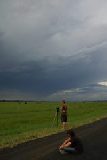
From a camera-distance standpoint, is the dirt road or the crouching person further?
the crouching person

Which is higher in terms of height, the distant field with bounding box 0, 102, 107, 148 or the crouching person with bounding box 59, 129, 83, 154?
the distant field with bounding box 0, 102, 107, 148

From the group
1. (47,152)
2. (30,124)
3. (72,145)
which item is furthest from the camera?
(30,124)

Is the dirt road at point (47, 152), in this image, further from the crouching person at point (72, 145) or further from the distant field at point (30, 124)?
the distant field at point (30, 124)

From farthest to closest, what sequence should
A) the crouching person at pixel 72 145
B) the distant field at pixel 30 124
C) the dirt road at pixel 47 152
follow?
the distant field at pixel 30 124 → the crouching person at pixel 72 145 → the dirt road at pixel 47 152

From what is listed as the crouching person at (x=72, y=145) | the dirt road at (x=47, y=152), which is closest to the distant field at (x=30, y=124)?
the dirt road at (x=47, y=152)

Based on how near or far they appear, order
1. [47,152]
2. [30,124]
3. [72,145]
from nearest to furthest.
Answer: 1. [72,145]
2. [47,152]
3. [30,124]

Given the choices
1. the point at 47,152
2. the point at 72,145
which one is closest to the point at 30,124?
the point at 47,152

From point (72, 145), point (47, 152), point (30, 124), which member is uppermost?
point (30, 124)

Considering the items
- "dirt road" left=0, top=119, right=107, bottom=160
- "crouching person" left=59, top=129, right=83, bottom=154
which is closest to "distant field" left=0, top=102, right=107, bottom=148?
"dirt road" left=0, top=119, right=107, bottom=160

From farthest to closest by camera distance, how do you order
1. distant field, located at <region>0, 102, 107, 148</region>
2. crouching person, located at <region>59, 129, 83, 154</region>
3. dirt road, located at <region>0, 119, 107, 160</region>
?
1. distant field, located at <region>0, 102, 107, 148</region>
2. crouching person, located at <region>59, 129, 83, 154</region>
3. dirt road, located at <region>0, 119, 107, 160</region>

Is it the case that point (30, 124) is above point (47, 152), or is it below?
above

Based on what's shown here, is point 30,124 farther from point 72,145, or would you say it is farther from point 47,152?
point 72,145

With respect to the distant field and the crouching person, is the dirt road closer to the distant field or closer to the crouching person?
the crouching person

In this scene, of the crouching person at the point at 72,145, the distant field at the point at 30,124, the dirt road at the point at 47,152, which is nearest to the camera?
the dirt road at the point at 47,152
